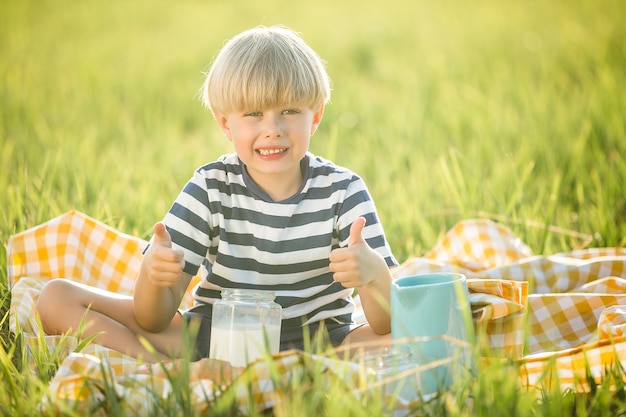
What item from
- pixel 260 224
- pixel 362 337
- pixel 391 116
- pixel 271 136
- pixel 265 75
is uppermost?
pixel 391 116

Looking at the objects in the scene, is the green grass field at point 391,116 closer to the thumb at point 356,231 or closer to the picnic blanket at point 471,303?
the picnic blanket at point 471,303

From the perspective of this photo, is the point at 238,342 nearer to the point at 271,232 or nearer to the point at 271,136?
the point at 271,232

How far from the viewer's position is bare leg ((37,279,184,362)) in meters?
1.81

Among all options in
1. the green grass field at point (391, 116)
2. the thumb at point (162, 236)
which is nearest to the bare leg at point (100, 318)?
the green grass field at point (391, 116)

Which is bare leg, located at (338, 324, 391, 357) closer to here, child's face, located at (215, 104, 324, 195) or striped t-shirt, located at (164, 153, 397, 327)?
striped t-shirt, located at (164, 153, 397, 327)

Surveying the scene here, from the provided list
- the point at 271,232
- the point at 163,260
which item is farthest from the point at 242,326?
the point at 271,232

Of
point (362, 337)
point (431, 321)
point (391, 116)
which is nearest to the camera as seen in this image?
point (431, 321)

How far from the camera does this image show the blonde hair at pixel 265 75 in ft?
5.86

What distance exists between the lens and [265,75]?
1.79m

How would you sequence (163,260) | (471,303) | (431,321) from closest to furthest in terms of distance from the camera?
(431,321), (163,260), (471,303)

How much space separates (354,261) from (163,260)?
0.36 m

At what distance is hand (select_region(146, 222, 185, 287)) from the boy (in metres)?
0.09

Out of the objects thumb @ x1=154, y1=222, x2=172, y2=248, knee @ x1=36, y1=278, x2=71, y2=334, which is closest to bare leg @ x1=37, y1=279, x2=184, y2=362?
knee @ x1=36, y1=278, x2=71, y2=334

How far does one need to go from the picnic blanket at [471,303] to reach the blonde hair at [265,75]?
1.75 feet
